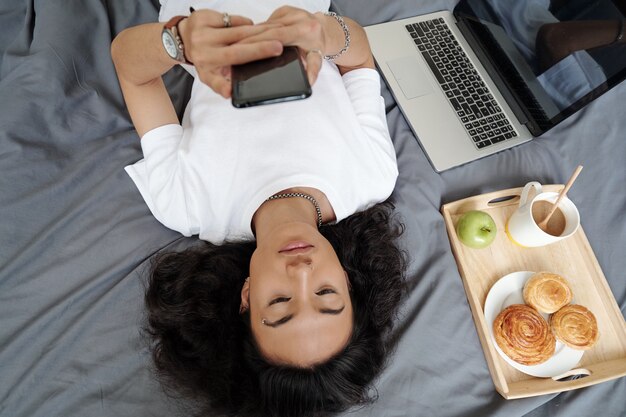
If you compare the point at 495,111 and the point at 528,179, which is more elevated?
the point at 495,111

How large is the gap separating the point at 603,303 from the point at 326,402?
0.66 metres

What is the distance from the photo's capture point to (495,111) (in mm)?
1093

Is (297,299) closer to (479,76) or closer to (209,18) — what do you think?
(209,18)

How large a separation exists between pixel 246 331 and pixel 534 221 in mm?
660

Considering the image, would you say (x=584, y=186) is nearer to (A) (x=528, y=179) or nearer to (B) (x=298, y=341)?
Answer: (A) (x=528, y=179)

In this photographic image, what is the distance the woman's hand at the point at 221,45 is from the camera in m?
0.61

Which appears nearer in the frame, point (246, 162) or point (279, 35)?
point (279, 35)

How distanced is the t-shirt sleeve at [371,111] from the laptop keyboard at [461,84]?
0.22m

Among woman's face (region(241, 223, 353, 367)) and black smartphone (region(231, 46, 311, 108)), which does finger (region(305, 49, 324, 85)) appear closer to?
black smartphone (region(231, 46, 311, 108))

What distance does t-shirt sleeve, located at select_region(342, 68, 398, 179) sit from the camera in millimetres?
964

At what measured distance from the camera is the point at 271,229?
834 mm

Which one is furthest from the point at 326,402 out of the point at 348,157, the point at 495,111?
the point at 495,111

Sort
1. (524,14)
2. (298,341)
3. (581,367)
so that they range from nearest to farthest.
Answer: (298,341) → (581,367) → (524,14)

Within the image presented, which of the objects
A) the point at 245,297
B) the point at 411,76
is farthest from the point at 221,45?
the point at 411,76
